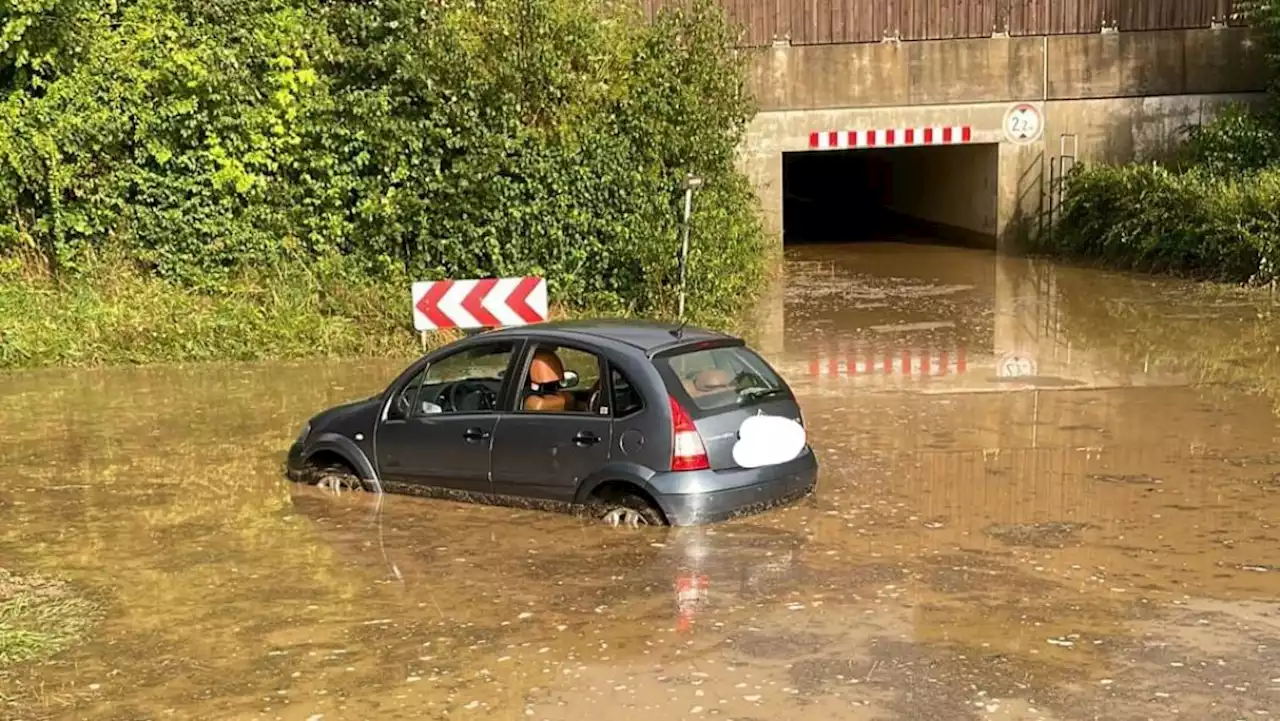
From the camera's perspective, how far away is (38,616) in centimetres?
666

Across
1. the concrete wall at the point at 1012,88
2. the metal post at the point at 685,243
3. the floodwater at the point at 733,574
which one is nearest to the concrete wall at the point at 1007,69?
the concrete wall at the point at 1012,88

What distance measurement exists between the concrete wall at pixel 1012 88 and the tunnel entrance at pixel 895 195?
131 centimetres

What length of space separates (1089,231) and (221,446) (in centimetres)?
1735

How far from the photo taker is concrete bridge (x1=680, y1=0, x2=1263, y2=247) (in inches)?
941

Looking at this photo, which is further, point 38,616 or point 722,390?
point 722,390

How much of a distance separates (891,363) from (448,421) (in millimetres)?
6759

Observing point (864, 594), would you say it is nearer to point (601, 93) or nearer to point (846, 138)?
point (601, 93)

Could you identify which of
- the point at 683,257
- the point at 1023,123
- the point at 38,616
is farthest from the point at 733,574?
the point at 1023,123

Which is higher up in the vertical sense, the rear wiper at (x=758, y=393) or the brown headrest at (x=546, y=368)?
the brown headrest at (x=546, y=368)

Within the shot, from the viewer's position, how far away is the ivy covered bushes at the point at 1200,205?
19.3 metres

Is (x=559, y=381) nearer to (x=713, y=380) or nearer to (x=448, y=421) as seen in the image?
(x=448, y=421)

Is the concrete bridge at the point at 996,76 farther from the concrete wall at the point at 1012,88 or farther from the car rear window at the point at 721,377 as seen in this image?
the car rear window at the point at 721,377

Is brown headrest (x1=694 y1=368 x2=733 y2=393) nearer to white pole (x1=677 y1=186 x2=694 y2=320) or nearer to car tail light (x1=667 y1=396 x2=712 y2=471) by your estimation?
car tail light (x1=667 y1=396 x2=712 y2=471)

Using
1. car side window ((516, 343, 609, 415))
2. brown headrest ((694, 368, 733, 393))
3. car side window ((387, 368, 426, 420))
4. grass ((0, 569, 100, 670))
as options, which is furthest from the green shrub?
grass ((0, 569, 100, 670))
